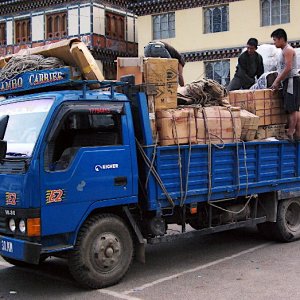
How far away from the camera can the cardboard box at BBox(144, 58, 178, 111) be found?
642 centimetres

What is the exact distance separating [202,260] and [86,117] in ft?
8.56

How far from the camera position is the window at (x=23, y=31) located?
3221cm

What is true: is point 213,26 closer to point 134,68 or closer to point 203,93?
point 203,93

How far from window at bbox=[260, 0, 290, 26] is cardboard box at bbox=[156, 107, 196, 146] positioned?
19676 mm

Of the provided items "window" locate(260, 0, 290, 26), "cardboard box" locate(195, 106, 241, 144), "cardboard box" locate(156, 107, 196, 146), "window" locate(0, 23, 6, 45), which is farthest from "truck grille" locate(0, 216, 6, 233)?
"window" locate(0, 23, 6, 45)

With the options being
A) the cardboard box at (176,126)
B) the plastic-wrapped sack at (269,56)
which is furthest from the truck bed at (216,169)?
the plastic-wrapped sack at (269,56)

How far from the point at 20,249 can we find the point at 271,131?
4.19 meters

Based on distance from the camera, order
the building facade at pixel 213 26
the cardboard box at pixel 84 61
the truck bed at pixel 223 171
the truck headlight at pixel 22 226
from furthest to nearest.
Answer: the building facade at pixel 213 26, the truck bed at pixel 223 171, the cardboard box at pixel 84 61, the truck headlight at pixel 22 226

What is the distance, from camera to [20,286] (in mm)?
6047

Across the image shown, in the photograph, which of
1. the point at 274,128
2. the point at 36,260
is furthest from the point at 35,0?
the point at 36,260

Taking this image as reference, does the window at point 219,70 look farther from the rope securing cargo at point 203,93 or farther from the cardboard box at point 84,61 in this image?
the cardboard box at point 84,61

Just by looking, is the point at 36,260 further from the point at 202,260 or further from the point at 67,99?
the point at 202,260

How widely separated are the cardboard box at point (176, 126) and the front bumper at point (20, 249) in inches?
77.0

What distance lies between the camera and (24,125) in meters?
5.70
